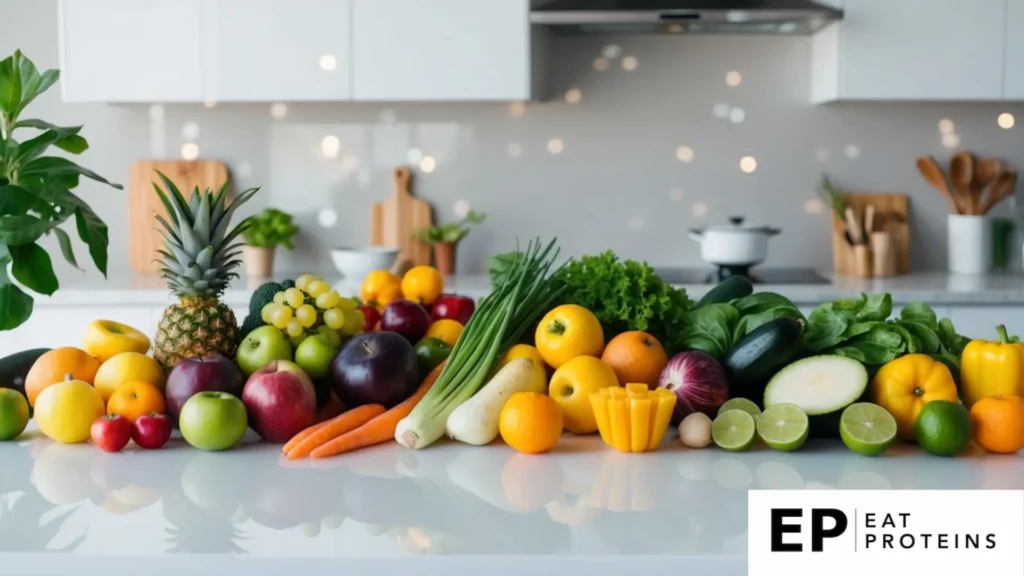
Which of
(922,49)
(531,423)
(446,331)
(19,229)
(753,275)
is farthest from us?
(753,275)

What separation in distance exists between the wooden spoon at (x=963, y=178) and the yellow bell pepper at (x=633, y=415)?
2.77 metres

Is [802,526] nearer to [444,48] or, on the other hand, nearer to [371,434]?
[371,434]

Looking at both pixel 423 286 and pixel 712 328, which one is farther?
pixel 423 286

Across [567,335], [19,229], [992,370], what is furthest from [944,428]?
[19,229]

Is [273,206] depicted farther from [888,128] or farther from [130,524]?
[130,524]

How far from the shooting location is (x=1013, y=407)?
Answer: 5.04ft

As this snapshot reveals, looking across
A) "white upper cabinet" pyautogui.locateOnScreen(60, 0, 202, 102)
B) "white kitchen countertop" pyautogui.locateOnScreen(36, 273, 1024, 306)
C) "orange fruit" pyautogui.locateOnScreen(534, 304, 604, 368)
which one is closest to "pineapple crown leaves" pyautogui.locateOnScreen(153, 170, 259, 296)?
"orange fruit" pyautogui.locateOnScreen(534, 304, 604, 368)

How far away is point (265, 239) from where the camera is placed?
3.92m

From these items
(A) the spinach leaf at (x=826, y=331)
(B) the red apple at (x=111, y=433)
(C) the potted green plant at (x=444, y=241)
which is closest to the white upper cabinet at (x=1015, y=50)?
(C) the potted green plant at (x=444, y=241)

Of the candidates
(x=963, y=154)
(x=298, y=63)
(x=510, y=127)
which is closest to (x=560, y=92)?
(x=510, y=127)

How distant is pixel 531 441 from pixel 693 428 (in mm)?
233

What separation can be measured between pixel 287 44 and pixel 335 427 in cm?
232

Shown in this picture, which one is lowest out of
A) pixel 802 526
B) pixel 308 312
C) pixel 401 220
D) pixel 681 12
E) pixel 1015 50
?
pixel 802 526

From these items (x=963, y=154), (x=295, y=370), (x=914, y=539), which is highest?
(x=963, y=154)
